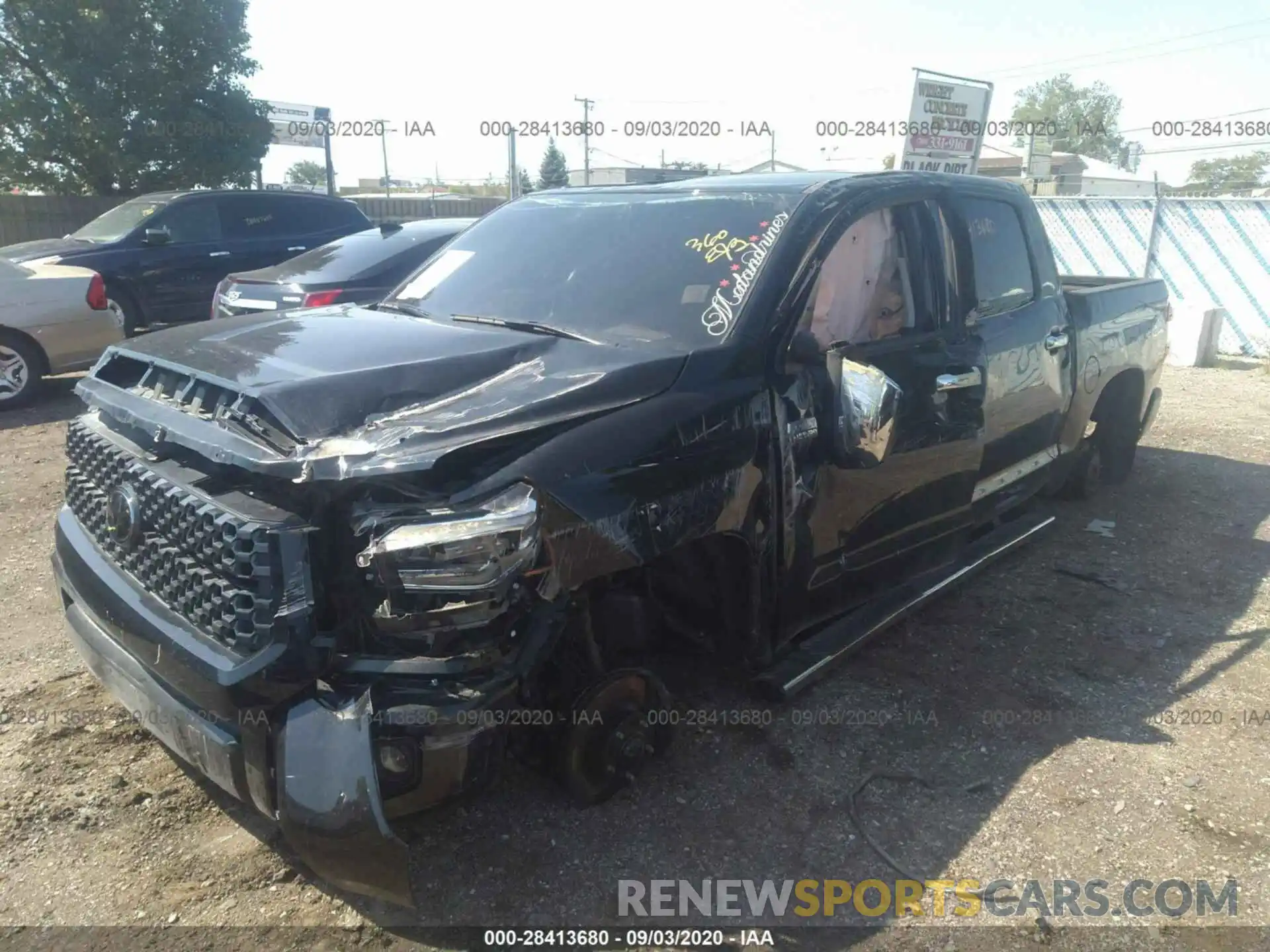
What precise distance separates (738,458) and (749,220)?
101cm

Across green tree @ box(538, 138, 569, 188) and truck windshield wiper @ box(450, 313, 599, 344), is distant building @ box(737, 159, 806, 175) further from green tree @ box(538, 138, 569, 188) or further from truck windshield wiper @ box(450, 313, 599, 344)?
green tree @ box(538, 138, 569, 188)

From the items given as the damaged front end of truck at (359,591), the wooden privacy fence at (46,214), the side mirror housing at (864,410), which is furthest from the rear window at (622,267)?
the wooden privacy fence at (46,214)

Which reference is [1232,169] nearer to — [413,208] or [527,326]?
[413,208]

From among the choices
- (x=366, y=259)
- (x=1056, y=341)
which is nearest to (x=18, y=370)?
(x=366, y=259)

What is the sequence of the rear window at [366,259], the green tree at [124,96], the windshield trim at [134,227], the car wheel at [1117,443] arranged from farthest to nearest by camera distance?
the green tree at [124,96]
the windshield trim at [134,227]
the rear window at [366,259]
the car wheel at [1117,443]

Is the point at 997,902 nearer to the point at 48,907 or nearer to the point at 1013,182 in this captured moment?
the point at 48,907

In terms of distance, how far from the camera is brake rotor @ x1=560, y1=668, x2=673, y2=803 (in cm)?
272

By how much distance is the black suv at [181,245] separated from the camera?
10.1 m

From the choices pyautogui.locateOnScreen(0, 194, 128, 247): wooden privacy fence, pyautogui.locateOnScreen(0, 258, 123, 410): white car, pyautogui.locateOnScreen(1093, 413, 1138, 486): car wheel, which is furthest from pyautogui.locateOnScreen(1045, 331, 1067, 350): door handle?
pyautogui.locateOnScreen(0, 194, 128, 247): wooden privacy fence

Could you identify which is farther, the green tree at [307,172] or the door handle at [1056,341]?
the green tree at [307,172]

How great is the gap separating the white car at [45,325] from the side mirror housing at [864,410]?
23.0 feet

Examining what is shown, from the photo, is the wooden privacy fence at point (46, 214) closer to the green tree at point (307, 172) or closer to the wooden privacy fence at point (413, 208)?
the wooden privacy fence at point (413, 208)

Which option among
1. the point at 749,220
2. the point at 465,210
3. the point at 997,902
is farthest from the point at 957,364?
the point at 465,210

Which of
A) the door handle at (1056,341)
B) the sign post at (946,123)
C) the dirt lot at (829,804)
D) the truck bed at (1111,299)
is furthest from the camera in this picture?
the sign post at (946,123)
